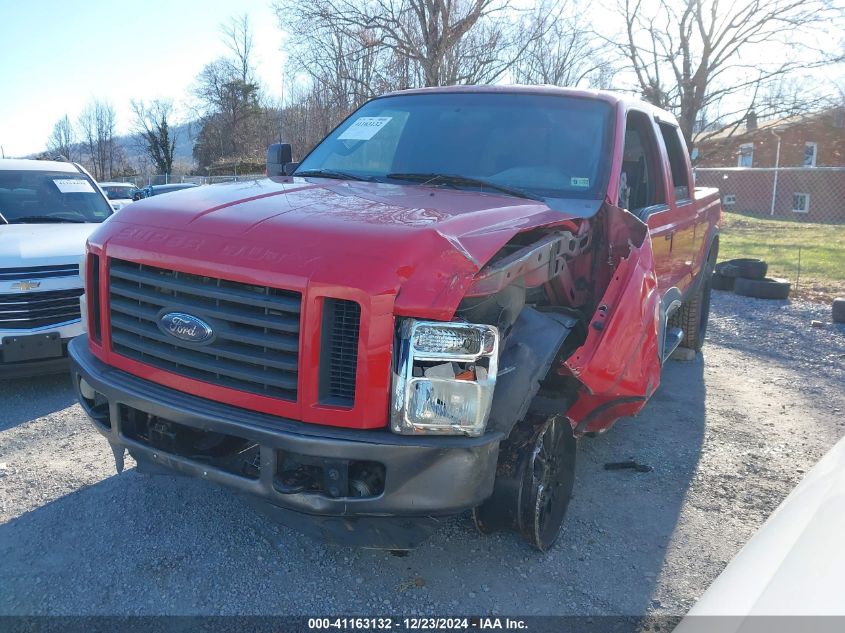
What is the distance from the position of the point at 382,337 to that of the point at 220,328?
2.20ft

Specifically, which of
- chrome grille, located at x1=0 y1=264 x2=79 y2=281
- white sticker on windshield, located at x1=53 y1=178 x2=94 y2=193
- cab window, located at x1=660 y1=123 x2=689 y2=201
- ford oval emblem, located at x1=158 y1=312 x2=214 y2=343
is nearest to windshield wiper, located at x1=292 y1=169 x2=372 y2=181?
ford oval emblem, located at x1=158 y1=312 x2=214 y2=343

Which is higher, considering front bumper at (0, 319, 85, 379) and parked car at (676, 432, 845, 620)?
parked car at (676, 432, 845, 620)

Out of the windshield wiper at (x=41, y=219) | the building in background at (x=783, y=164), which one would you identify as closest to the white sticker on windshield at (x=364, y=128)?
the windshield wiper at (x=41, y=219)

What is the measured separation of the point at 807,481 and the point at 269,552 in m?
2.24

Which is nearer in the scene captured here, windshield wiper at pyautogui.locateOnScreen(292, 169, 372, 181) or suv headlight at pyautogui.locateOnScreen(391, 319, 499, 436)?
suv headlight at pyautogui.locateOnScreen(391, 319, 499, 436)

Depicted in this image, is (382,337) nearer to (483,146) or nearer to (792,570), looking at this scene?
(792,570)

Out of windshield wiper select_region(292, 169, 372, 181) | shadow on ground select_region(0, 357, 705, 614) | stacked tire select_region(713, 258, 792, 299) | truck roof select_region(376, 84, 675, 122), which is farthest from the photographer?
stacked tire select_region(713, 258, 792, 299)

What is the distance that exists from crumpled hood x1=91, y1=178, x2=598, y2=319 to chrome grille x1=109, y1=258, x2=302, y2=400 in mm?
73

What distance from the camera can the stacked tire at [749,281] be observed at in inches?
364

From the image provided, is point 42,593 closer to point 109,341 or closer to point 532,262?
point 109,341

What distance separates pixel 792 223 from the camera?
79.9ft

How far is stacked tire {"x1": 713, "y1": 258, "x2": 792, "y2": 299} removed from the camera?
9.24 meters

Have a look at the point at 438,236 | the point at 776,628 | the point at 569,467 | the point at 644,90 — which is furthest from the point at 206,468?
the point at 644,90

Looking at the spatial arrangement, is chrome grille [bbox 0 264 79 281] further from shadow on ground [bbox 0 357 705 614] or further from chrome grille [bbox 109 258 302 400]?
chrome grille [bbox 109 258 302 400]
